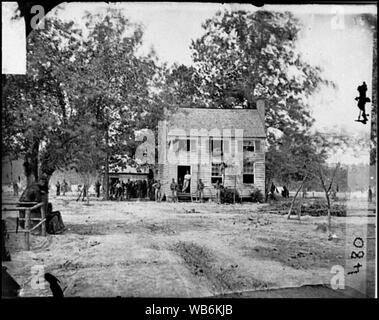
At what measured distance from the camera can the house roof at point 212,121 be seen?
3.75 meters

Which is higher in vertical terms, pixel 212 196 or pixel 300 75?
pixel 300 75

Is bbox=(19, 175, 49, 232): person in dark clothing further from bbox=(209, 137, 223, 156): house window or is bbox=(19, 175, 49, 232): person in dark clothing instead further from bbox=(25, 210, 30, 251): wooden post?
bbox=(209, 137, 223, 156): house window

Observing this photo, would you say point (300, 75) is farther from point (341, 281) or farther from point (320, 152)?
point (341, 281)

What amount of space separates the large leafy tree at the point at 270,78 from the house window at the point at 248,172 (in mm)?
146

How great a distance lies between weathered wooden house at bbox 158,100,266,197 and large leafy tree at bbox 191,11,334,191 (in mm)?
130

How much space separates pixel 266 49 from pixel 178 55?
0.77 metres

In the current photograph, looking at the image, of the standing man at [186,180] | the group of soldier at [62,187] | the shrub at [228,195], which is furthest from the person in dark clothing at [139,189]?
the shrub at [228,195]

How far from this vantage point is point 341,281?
368 centimetres

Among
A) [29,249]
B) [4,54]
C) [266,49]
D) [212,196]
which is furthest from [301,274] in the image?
[4,54]

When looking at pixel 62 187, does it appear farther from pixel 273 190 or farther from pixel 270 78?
pixel 270 78

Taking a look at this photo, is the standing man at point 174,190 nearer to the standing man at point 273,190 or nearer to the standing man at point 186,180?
the standing man at point 186,180

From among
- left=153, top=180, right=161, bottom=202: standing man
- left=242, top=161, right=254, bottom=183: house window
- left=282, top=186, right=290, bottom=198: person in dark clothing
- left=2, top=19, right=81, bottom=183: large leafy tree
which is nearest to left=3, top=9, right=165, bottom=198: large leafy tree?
left=2, top=19, right=81, bottom=183: large leafy tree

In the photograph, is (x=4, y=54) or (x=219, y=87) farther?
(x=219, y=87)

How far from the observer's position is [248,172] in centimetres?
372
